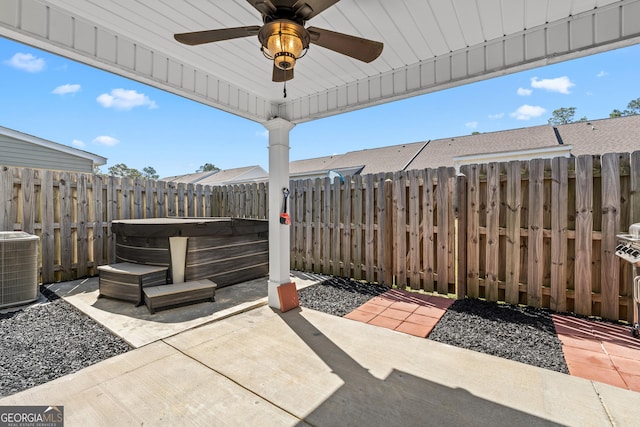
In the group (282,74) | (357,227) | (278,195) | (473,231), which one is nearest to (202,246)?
(278,195)

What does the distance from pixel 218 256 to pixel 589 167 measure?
4.60 metres

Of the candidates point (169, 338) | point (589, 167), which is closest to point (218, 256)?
point (169, 338)

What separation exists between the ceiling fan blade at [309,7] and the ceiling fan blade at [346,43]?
0.08 m

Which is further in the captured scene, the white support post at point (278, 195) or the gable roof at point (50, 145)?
the gable roof at point (50, 145)

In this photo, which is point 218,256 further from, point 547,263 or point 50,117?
point 50,117

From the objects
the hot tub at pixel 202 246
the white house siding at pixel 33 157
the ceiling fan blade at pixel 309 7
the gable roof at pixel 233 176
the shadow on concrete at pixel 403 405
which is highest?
the gable roof at pixel 233 176

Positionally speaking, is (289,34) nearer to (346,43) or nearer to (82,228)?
(346,43)

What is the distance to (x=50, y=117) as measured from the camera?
21.0 m

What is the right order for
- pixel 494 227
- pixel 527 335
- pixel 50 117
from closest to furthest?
pixel 527 335, pixel 494 227, pixel 50 117

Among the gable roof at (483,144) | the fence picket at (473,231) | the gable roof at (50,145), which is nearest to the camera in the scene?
the fence picket at (473,231)

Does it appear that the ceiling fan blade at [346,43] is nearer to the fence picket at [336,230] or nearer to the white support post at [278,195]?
the white support post at [278,195]

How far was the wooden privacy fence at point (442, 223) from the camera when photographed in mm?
2941

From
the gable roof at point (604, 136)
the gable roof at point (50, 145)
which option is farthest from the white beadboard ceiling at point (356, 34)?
the gable roof at point (604, 136)

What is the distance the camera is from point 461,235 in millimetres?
3711
